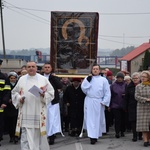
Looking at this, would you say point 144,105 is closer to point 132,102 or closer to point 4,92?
point 132,102

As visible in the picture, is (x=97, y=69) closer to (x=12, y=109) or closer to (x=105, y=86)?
(x=105, y=86)

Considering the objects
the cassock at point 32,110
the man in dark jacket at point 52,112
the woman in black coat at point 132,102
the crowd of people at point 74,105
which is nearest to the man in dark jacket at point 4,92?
the crowd of people at point 74,105

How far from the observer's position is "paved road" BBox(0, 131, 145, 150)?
908cm

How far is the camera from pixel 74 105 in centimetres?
1070

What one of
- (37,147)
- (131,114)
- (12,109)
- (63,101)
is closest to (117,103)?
(131,114)

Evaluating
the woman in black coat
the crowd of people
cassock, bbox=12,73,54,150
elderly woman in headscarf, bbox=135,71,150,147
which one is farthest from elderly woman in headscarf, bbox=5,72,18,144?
elderly woman in headscarf, bbox=135,71,150,147

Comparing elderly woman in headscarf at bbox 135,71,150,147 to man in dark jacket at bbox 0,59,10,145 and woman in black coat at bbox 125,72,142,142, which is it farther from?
man in dark jacket at bbox 0,59,10,145

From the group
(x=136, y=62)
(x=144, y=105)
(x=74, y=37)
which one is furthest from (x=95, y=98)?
(x=136, y=62)

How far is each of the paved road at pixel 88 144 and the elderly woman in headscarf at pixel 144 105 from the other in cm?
37

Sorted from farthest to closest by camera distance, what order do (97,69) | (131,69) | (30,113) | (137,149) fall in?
(131,69) → (97,69) → (137,149) → (30,113)

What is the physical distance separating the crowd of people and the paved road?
173 millimetres

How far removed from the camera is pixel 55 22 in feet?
37.5

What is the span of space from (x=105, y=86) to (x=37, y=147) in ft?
9.16

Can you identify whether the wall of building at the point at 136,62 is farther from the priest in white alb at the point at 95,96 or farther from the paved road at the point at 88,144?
the priest in white alb at the point at 95,96
